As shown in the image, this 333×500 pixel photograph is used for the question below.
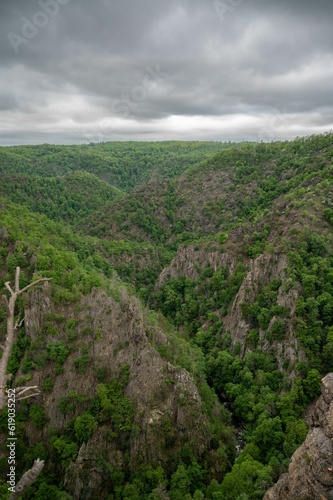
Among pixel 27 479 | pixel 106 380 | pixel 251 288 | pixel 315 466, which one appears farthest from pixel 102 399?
pixel 27 479

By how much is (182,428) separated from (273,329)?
3225 cm

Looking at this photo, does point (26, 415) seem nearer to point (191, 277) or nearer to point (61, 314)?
point (61, 314)

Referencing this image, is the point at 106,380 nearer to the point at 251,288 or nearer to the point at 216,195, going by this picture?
the point at 251,288

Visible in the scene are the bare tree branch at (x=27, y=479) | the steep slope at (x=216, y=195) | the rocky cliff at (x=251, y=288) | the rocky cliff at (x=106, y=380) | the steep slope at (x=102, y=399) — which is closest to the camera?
the bare tree branch at (x=27, y=479)

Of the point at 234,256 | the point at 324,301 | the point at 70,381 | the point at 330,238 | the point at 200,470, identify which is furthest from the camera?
the point at 234,256

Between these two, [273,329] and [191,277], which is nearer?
[273,329]

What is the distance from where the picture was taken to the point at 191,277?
11700 centimetres

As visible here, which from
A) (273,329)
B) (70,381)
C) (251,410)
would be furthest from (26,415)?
(273,329)

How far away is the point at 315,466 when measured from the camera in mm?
35781

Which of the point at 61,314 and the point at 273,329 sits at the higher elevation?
the point at 61,314

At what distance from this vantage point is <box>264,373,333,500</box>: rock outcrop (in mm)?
34719

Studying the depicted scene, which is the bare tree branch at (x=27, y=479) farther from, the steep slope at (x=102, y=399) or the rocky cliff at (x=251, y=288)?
the rocky cliff at (x=251, y=288)

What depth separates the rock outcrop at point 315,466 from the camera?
114 ft

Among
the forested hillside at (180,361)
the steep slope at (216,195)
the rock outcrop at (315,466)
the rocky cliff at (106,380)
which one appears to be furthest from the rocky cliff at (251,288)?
the rock outcrop at (315,466)
